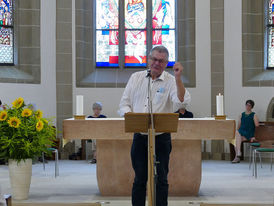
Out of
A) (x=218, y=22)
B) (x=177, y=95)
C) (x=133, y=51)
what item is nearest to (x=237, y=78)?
(x=218, y=22)

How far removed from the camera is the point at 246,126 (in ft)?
35.7

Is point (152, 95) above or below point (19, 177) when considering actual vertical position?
above

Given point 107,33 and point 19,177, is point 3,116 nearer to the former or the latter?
point 19,177

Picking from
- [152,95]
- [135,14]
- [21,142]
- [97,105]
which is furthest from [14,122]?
[135,14]

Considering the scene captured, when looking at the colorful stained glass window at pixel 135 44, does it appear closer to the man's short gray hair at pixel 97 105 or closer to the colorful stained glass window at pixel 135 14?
the colorful stained glass window at pixel 135 14

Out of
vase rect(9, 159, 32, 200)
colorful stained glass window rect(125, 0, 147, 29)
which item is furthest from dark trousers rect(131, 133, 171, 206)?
colorful stained glass window rect(125, 0, 147, 29)

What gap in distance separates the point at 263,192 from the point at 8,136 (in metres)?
3.30

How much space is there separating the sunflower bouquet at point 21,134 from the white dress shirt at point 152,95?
1.67 meters

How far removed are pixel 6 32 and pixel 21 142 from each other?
614 cm

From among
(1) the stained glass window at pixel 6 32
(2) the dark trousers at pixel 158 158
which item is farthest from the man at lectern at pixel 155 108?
(1) the stained glass window at pixel 6 32

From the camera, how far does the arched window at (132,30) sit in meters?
12.4

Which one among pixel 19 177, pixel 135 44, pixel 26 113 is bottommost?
pixel 19 177

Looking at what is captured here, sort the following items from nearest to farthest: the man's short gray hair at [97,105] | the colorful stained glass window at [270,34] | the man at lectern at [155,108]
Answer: the man at lectern at [155,108] → the man's short gray hair at [97,105] → the colorful stained glass window at [270,34]

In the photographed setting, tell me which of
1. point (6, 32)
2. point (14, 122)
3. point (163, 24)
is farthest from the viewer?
point (163, 24)
